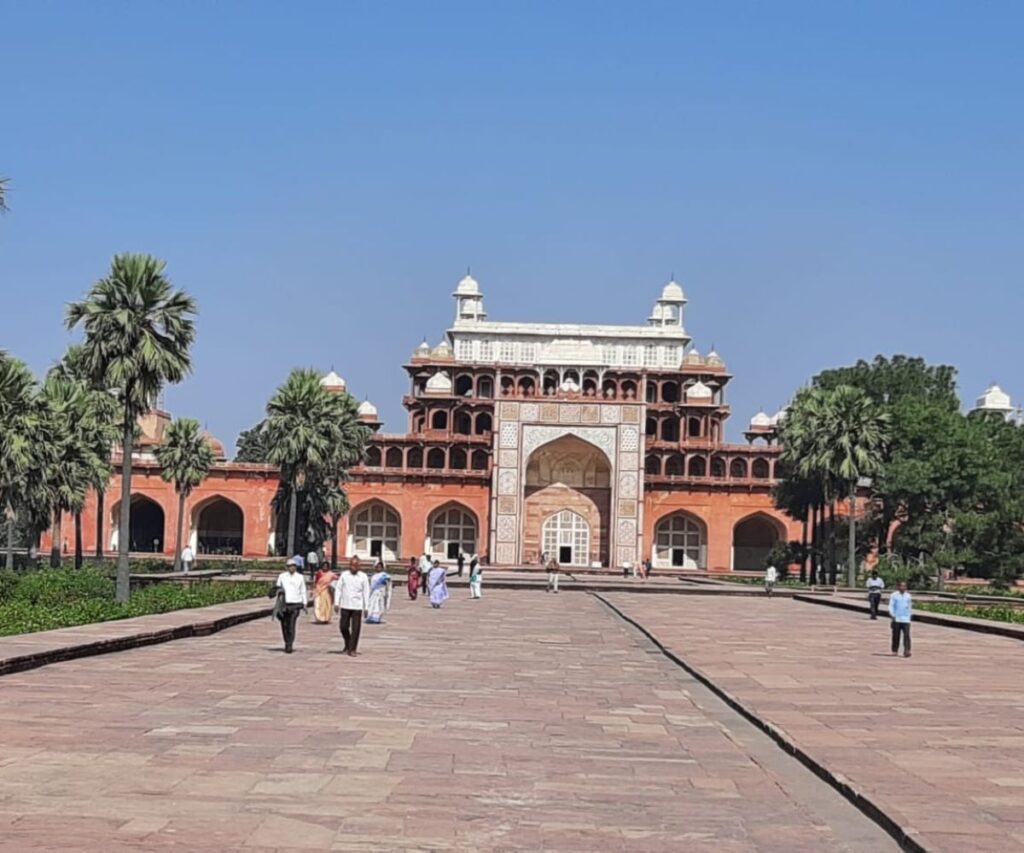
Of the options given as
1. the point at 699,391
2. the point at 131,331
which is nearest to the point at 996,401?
the point at 699,391

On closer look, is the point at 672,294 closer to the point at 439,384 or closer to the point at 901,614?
the point at 439,384

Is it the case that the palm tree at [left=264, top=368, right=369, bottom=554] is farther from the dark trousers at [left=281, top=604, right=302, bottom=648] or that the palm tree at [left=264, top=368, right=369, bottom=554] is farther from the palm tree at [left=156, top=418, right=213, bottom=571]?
the dark trousers at [left=281, top=604, right=302, bottom=648]

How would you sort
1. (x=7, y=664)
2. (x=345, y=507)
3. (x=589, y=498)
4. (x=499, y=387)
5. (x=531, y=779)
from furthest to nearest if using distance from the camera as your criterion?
(x=499, y=387) < (x=589, y=498) < (x=345, y=507) < (x=7, y=664) < (x=531, y=779)

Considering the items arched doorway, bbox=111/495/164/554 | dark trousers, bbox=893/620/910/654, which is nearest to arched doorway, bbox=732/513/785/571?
arched doorway, bbox=111/495/164/554

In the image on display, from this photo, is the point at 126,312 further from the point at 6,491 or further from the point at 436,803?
the point at 436,803

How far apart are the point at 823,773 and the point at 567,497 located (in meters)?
63.2

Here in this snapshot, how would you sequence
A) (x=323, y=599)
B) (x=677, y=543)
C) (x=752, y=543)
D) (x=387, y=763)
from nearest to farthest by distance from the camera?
(x=387, y=763)
(x=323, y=599)
(x=677, y=543)
(x=752, y=543)

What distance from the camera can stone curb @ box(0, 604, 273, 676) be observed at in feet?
45.4

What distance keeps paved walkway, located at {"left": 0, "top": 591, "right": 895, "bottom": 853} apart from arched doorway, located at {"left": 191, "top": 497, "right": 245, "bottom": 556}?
5970 centimetres

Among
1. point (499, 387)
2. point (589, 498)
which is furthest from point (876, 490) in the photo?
point (499, 387)

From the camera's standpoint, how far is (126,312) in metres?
29.2

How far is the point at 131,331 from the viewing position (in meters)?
29.2

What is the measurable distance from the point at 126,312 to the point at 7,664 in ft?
54.8

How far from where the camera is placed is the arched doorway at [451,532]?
73625 millimetres
